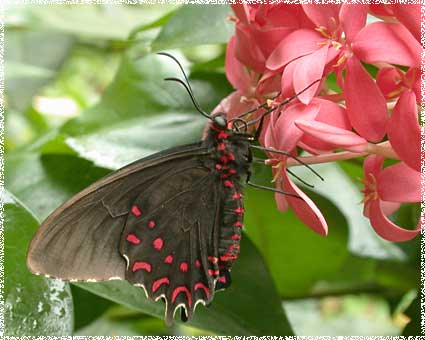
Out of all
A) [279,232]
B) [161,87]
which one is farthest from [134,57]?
[279,232]

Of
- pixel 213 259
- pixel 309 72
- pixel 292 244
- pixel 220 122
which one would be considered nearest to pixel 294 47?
pixel 309 72

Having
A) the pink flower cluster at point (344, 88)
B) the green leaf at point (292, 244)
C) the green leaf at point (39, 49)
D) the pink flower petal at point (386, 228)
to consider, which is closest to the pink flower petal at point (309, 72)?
the pink flower cluster at point (344, 88)

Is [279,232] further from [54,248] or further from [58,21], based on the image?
[58,21]

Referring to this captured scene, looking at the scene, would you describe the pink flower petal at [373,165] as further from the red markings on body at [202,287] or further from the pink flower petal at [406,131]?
the red markings on body at [202,287]

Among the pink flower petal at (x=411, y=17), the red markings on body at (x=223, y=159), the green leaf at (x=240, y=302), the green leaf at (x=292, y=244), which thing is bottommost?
the green leaf at (x=292, y=244)

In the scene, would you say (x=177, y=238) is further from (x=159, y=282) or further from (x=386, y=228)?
(x=386, y=228)

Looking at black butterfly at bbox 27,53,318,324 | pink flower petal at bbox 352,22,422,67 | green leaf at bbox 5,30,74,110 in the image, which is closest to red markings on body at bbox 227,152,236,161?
black butterfly at bbox 27,53,318,324
